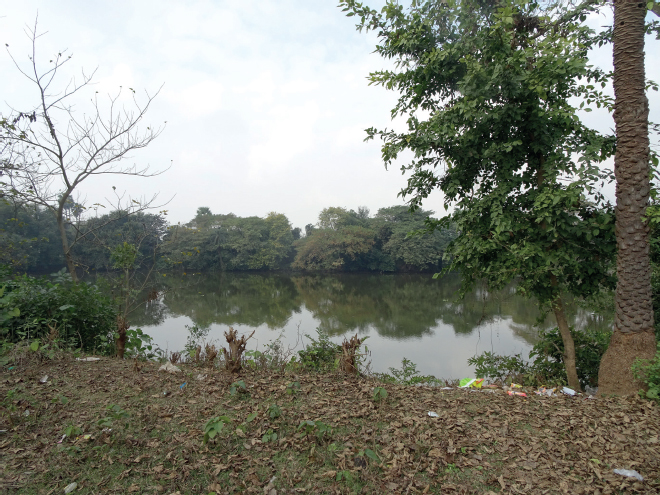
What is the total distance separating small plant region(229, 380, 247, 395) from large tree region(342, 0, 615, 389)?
2.80 m

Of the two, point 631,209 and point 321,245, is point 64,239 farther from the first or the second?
point 321,245

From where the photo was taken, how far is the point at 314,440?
2645 millimetres

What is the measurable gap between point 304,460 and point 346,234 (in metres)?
30.0

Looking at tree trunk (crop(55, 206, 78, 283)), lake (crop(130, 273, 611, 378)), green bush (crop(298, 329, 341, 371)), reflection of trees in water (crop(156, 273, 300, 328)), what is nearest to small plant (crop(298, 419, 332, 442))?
green bush (crop(298, 329, 341, 371))

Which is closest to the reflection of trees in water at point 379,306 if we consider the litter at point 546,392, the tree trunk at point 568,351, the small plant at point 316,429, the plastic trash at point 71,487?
the tree trunk at point 568,351

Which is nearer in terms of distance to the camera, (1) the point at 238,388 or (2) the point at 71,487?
(2) the point at 71,487

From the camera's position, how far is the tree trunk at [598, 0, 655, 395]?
346 cm

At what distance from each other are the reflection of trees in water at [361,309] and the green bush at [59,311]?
67.7 inches

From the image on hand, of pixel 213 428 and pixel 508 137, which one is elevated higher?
pixel 508 137

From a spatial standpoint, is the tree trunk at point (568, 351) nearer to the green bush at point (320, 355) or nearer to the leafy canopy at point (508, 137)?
the leafy canopy at point (508, 137)

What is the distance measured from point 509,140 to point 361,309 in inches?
492

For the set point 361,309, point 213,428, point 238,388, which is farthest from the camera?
point 361,309

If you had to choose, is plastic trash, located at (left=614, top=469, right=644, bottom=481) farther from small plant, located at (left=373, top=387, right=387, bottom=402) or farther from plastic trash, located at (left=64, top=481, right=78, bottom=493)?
plastic trash, located at (left=64, top=481, right=78, bottom=493)

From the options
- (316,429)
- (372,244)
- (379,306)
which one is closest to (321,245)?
(372,244)
